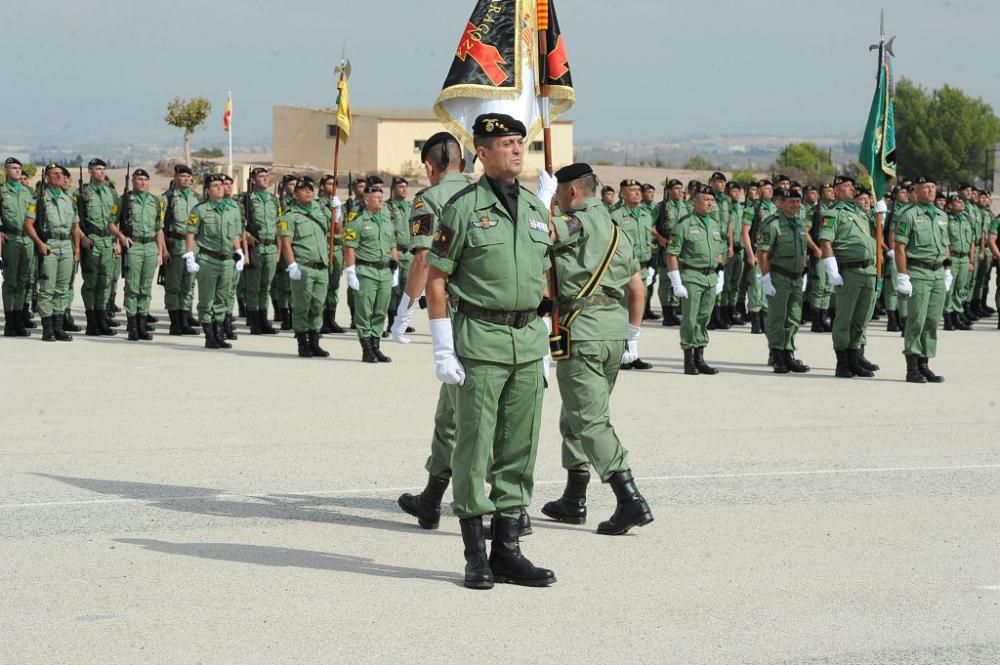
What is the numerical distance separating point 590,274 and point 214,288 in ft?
30.2

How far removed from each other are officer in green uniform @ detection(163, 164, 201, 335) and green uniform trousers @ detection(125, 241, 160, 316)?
33 centimetres

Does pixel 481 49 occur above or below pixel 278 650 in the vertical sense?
above

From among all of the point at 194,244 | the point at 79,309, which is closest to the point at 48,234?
the point at 194,244

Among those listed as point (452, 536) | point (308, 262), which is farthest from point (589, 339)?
point (308, 262)

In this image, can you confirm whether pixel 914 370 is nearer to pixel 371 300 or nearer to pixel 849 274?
pixel 849 274

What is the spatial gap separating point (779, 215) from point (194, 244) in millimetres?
6683

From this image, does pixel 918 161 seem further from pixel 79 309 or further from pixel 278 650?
pixel 278 650

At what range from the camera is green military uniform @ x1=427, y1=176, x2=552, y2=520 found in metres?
6.35

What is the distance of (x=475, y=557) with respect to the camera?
6363 mm

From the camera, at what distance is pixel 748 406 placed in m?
12.0

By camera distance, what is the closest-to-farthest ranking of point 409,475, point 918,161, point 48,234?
point 409,475 → point 48,234 → point 918,161

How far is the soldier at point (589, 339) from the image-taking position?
740 centimetres

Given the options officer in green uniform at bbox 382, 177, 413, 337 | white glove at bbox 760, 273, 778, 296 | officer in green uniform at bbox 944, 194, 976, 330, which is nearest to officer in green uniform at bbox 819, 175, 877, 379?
white glove at bbox 760, 273, 778, 296

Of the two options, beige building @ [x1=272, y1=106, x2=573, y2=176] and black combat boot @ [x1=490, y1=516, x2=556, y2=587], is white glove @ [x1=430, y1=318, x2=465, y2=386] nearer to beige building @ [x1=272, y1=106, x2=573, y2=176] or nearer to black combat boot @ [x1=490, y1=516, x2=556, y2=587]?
black combat boot @ [x1=490, y1=516, x2=556, y2=587]
